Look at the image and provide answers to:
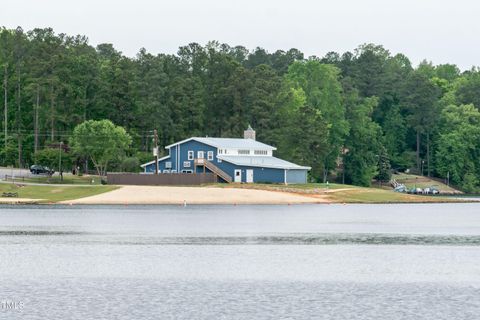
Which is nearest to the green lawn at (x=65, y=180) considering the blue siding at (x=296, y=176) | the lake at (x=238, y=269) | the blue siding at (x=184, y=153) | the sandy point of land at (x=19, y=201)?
the blue siding at (x=184, y=153)

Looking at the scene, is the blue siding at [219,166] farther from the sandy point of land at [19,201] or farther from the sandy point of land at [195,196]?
the sandy point of land at [19,201]

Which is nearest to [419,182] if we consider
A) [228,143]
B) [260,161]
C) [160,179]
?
[260,161]

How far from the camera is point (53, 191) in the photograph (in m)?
130

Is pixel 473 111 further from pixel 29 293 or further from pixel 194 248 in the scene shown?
pixel 29 293

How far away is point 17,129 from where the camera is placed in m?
176

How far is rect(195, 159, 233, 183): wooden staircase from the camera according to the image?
14225cm

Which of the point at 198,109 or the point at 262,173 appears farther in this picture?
the point at 198,109

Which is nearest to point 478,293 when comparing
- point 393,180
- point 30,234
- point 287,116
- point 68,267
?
point 68,267

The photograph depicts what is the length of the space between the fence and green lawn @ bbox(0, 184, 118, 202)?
6.80 m

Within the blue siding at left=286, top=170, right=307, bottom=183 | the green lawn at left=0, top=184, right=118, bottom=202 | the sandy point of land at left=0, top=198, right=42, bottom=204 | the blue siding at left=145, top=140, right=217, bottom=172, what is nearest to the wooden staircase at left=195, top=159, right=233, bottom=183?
the blue siding at left=145, top=140, right=217, bottom=172

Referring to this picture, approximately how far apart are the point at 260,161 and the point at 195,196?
19.1 m

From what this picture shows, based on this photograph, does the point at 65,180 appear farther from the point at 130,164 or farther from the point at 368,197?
the point at 368,197

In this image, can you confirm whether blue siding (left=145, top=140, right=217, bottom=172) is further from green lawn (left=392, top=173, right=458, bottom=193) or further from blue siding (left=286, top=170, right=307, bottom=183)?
green lawn (left=392, top=173, right=458, bottom=193)

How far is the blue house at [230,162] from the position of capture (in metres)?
142
